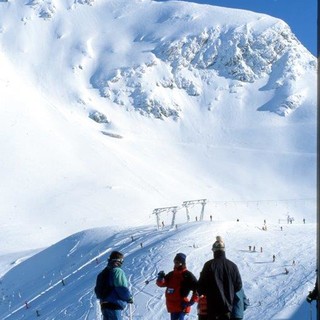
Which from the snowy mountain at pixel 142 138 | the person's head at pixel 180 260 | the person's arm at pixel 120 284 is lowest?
the person's arm at pixel 120 284

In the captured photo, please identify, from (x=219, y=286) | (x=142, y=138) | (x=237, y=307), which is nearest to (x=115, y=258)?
(x=219, y=286)

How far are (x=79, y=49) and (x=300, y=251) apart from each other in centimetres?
15005

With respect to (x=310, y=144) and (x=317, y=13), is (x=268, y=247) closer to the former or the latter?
(x=317, y=13)

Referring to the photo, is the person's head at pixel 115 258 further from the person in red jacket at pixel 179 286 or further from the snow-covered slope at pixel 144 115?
the snow-covered slope at pixel 144 115

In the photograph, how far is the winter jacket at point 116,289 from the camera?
1045 cm

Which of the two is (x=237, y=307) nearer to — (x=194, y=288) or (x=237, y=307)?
(x=237, y=307)

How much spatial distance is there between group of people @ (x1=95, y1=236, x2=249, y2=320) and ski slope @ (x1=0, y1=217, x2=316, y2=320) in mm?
7714

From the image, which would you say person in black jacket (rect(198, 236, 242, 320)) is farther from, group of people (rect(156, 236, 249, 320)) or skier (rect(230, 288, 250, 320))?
skier (rect(230, 288, 250, 320))

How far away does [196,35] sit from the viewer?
179875 mm

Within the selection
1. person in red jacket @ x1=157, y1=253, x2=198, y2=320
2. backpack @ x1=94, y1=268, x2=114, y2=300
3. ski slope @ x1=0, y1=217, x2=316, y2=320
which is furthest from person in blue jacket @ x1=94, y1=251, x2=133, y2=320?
ski slope @ x1=0, y1=217, x2=316, y2=320

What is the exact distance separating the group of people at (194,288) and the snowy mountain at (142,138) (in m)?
7.83

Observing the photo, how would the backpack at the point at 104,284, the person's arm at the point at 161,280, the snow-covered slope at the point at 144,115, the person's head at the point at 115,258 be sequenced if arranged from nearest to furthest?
the person's head at the point at 115,258 → the backpack at the point at 104,284 → the person's arm at the point at 161,280 → the snow-covered slope at the point at 144,115

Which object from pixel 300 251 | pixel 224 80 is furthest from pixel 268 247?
pixel 224 80

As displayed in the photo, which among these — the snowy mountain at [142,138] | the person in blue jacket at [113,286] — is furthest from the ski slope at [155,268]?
the person in blue jacket at [113,286]
